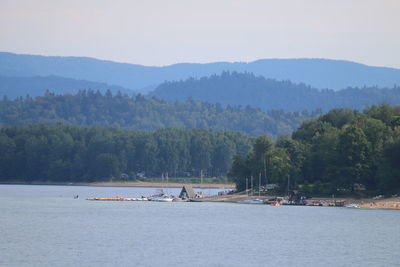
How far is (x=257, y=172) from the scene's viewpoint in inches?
5423

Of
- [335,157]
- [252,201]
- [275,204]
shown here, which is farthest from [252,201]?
[335,157]

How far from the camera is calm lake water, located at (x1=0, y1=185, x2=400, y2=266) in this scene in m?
61.3

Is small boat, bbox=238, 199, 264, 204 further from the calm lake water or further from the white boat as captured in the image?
the calm lake water

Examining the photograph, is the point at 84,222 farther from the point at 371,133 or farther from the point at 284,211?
the point at 371,133

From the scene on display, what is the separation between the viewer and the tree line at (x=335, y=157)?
118m

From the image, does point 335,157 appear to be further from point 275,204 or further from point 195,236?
point 195,236

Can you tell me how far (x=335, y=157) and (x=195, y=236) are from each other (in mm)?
49256

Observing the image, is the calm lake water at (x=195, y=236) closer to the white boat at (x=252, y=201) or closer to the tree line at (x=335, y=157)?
the tree line at (x=335, y=157)

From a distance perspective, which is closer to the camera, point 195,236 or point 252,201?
point 195,236

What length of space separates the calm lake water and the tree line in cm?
796

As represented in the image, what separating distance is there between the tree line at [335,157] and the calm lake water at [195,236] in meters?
7.96

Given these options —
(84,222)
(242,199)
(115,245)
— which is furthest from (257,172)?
(115,245)

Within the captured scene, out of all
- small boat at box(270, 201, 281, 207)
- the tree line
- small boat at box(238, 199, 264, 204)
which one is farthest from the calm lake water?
small boat at box(238, 199, 264, 204)

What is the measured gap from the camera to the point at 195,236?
3031 inches
